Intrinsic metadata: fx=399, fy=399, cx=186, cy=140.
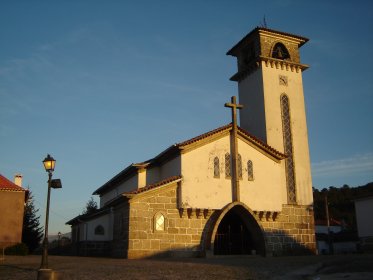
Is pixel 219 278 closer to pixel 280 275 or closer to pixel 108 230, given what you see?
pixel 280 275

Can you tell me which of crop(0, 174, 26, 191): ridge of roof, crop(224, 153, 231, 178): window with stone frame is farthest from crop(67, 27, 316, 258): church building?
crop(0, 174, 26, 191): ridge of roof

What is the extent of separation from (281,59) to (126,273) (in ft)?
76.0

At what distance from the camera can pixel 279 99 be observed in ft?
98.3

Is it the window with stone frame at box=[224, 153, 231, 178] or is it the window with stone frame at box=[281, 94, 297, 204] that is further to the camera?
the window with stone frame at box=[281, 94, 297, 204]

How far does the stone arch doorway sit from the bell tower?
11.0 feet

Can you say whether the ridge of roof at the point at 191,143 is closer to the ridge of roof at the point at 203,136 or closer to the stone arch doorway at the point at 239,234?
the ridge of roof at the point at 203,136

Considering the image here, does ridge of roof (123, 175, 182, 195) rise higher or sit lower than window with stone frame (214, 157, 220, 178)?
lower

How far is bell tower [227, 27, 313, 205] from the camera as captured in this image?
94.0 ft

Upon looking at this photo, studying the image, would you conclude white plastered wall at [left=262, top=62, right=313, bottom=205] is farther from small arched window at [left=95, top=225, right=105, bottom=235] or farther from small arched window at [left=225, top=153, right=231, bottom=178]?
small arched window at [left=95, top=225, right=105, bottom=235]

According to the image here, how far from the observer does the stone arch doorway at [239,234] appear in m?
25.2

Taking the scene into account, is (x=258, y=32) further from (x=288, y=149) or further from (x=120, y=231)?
(x=120, y=231)

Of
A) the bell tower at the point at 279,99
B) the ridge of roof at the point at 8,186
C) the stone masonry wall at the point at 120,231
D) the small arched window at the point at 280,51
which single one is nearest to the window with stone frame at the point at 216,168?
the bell tower at the point at 279,99

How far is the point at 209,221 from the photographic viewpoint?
24.2m

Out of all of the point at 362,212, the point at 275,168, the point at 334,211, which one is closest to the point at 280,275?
the point at 275,168
